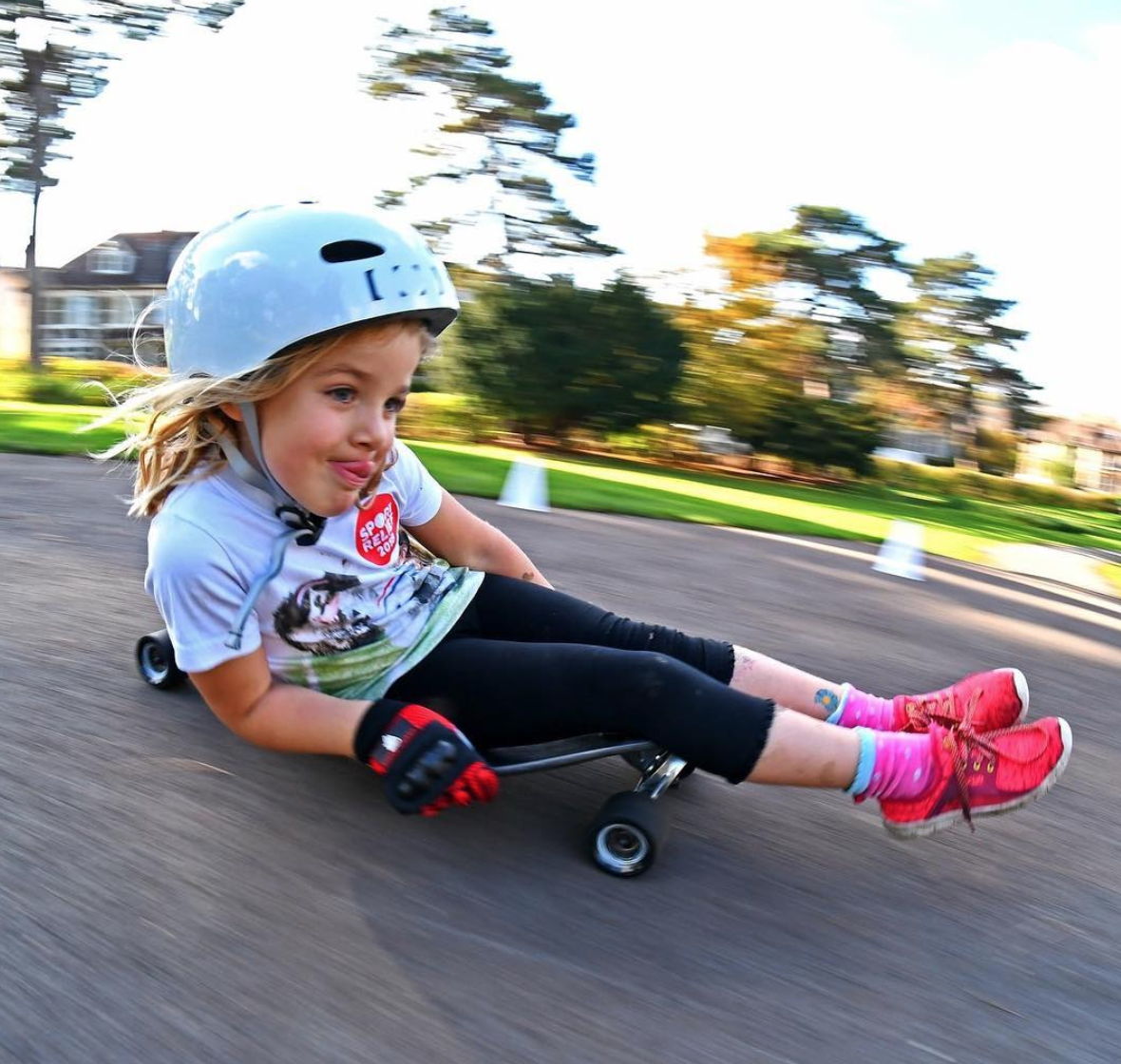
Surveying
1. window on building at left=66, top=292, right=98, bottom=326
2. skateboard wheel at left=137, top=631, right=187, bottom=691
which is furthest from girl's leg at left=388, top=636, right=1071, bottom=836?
window on building at left=66, top=292, right=98, bottom=326

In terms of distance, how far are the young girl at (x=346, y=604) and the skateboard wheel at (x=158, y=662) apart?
2.19 ft

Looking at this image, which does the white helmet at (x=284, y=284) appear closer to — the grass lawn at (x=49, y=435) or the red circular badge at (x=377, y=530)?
the red circular badge at (x=377, y=530)

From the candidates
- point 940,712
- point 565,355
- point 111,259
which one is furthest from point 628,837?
point 111,259

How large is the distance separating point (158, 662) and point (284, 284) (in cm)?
130

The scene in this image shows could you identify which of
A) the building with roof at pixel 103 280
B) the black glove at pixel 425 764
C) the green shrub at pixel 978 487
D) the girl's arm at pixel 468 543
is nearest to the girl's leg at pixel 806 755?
the black glove at pixel 425 764

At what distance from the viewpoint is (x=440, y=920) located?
1905 millimetres

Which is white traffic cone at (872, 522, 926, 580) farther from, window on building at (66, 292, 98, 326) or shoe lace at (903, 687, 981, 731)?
window on building at (66, 292, 98, 326)

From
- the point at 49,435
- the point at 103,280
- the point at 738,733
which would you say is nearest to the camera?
the point at 738,733

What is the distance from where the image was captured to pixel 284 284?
2027mm

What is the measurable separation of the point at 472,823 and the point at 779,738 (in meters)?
0.71

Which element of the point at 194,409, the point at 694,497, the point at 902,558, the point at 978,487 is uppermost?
the point at 194,409

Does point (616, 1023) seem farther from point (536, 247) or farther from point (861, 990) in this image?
point (536, 247)

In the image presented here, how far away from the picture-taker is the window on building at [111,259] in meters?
43.2

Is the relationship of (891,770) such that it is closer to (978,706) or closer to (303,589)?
(978,706)
